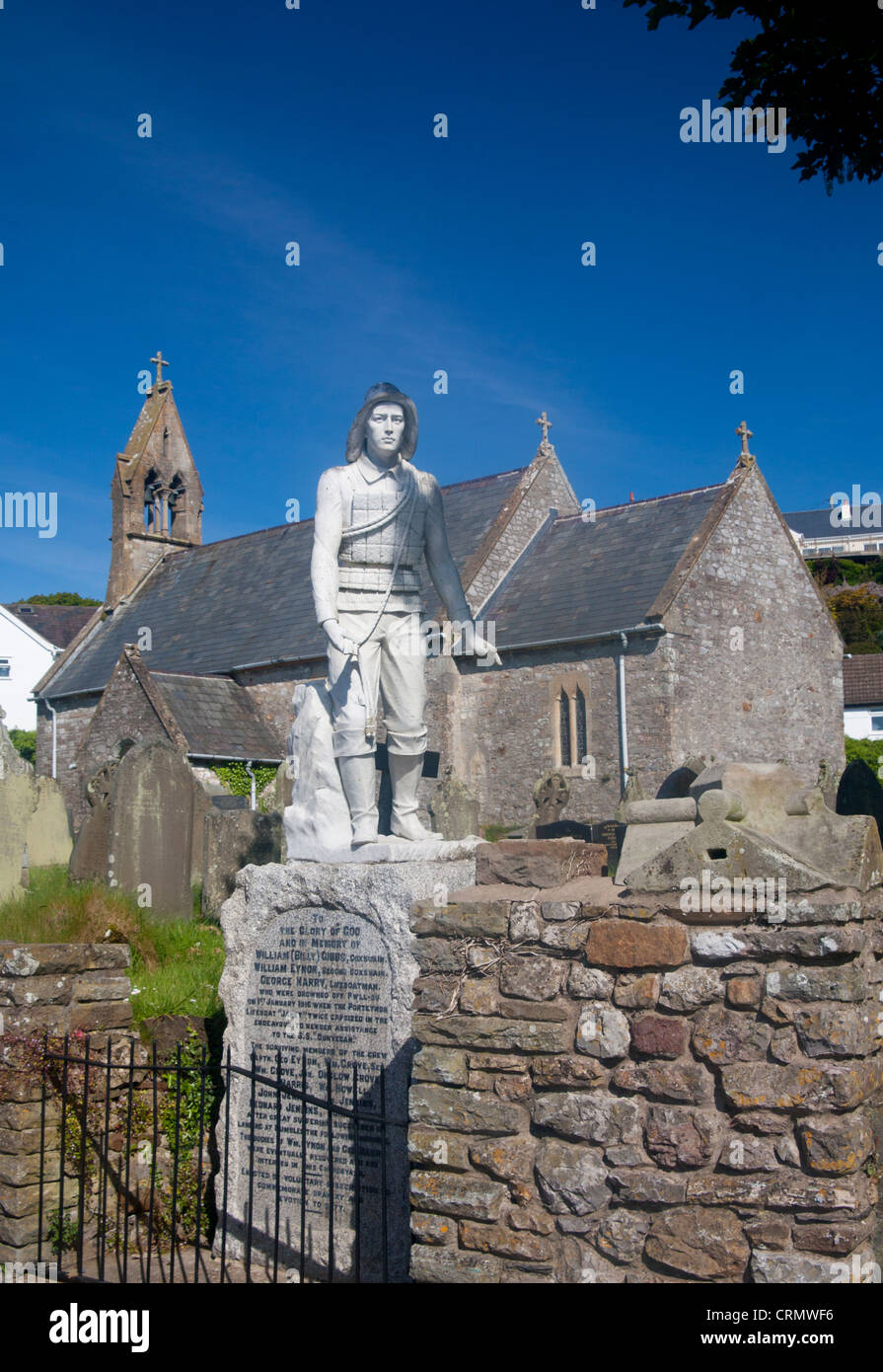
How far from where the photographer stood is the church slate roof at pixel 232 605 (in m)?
28.0

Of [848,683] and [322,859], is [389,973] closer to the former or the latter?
[322,859]

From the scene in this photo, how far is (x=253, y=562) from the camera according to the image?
31.9 m

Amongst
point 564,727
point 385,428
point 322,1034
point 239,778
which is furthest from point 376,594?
point 564,727

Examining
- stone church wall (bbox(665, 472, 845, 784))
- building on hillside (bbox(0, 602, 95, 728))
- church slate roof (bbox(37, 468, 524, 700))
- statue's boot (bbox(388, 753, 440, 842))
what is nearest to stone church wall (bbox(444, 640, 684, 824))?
stone church wall (bbox(665, 472, 845, 784))

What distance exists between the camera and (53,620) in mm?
56656

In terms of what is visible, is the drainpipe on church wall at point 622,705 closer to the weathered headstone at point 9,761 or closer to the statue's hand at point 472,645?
the weathered headstone at point 9,761

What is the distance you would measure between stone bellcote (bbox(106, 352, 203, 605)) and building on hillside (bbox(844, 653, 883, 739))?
2540cm

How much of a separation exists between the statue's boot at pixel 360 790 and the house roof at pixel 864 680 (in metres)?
39.9

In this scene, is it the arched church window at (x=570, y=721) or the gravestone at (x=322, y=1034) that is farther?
the arched church window at (x=570, y=721)

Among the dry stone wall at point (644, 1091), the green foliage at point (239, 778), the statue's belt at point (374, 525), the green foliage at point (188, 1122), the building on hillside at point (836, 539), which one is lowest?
the green foliage at point (188, 1122)

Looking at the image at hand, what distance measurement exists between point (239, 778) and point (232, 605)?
27.1 feet

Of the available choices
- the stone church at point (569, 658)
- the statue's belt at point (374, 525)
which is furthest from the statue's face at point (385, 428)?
the stone church at point (569, 658)

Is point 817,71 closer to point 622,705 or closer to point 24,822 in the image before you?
point 24,822

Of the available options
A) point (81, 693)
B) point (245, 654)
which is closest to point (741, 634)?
point (245, 654)
